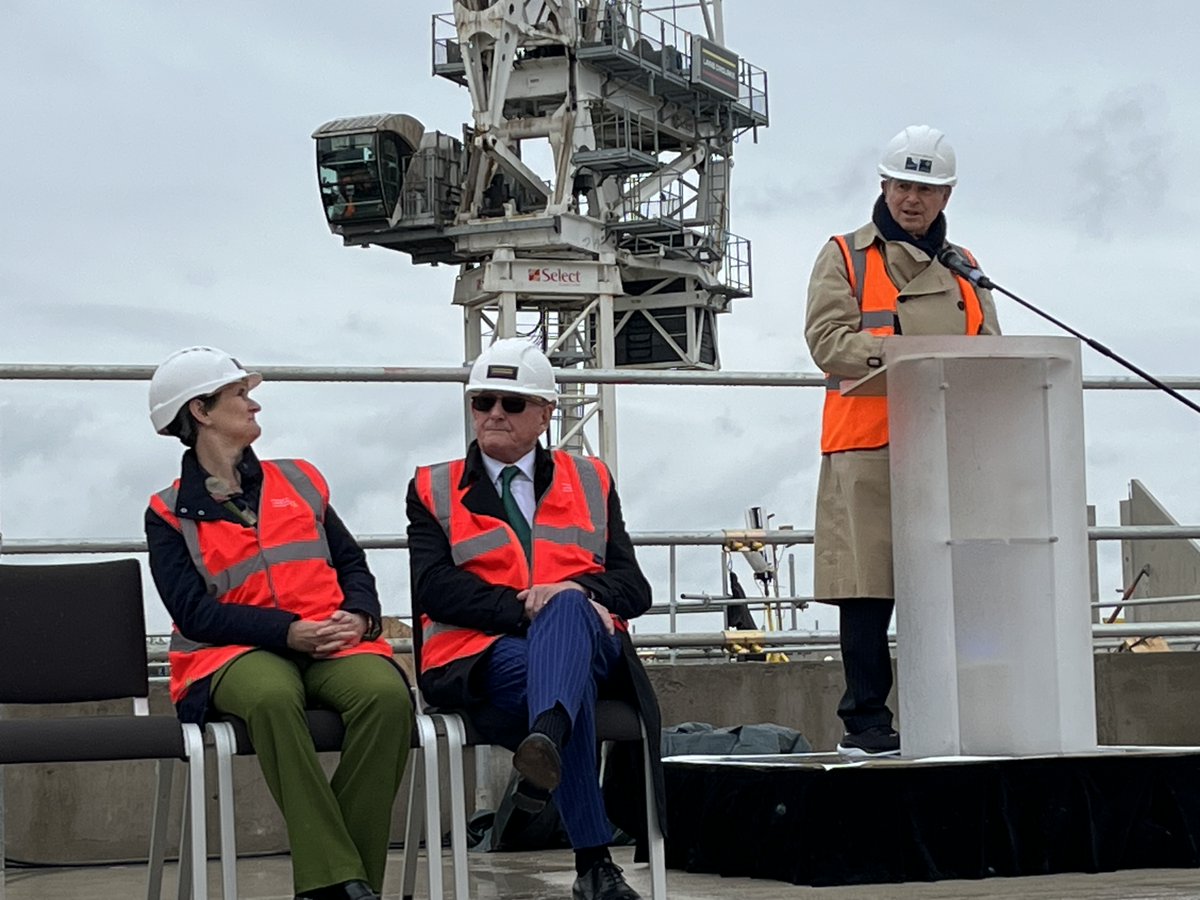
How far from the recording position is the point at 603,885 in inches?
176

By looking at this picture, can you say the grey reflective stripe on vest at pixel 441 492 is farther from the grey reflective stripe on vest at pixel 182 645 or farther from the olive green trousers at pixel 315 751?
the grey reflective stripe on vest at pixel 182 645

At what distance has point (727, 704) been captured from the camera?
686cm

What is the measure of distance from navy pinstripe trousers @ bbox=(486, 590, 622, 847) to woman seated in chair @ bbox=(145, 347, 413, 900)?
0.78 feet

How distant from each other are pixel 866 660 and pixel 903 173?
4.29 ft

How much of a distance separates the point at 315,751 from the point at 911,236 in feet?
7.53

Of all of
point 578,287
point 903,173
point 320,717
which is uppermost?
point 578,287

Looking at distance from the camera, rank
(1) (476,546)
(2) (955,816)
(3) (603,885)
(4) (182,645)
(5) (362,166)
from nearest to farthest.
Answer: (3) (603,885), (4) (182,645), (1) (476,546), (2) (955,816), (5) (362,166)

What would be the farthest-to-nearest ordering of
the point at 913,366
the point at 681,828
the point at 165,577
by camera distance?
the point at 681,828 → the point at 913,366 → the point at 165,577

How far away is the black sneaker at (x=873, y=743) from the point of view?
5.46 m

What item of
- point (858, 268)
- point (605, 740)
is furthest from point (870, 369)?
point (605, 740)

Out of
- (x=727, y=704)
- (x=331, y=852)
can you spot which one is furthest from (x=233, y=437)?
(x=727, y=704)

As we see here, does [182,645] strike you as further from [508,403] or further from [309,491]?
[508,403]

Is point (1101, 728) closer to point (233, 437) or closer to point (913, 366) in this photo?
point (913, 366)

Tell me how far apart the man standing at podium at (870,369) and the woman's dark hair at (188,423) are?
1.69 m
